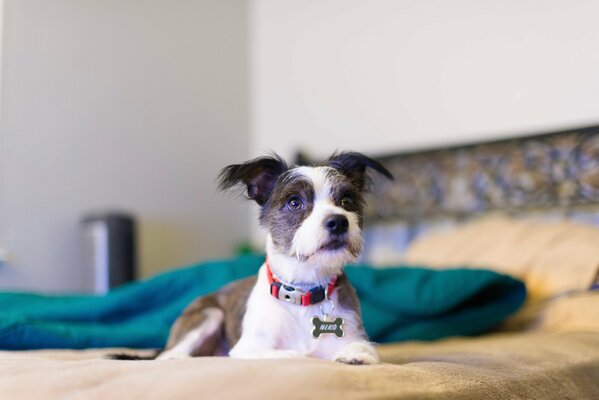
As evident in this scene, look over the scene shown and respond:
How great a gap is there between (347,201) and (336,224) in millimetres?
181

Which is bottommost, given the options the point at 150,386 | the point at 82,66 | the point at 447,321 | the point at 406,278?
the point at 447,321

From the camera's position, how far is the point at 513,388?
4.88 feet

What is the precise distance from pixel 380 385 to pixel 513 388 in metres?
0.48

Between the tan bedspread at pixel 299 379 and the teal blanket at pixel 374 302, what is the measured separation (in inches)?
26.3

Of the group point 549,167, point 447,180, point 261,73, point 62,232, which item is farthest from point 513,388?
point 261,73

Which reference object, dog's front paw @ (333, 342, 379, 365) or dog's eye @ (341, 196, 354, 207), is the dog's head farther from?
dog's front paw @ (333, 342, 379, 365)

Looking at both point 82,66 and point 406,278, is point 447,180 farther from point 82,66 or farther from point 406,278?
point 82,66

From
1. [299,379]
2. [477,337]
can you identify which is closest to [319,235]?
[299,379]

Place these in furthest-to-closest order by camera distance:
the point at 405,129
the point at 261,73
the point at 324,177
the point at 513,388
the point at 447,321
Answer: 1. the point at 261,73
2. the point at 405,129
3. the point at 447,321
4. the point at 324,177
5. the point at 513,388

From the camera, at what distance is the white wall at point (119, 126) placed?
11.7 ft

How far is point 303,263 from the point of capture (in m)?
1.64

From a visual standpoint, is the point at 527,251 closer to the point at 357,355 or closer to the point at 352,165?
the point at 352,165

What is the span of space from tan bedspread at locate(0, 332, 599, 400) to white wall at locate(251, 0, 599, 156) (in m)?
1.41

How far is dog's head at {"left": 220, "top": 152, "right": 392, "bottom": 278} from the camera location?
159cm
